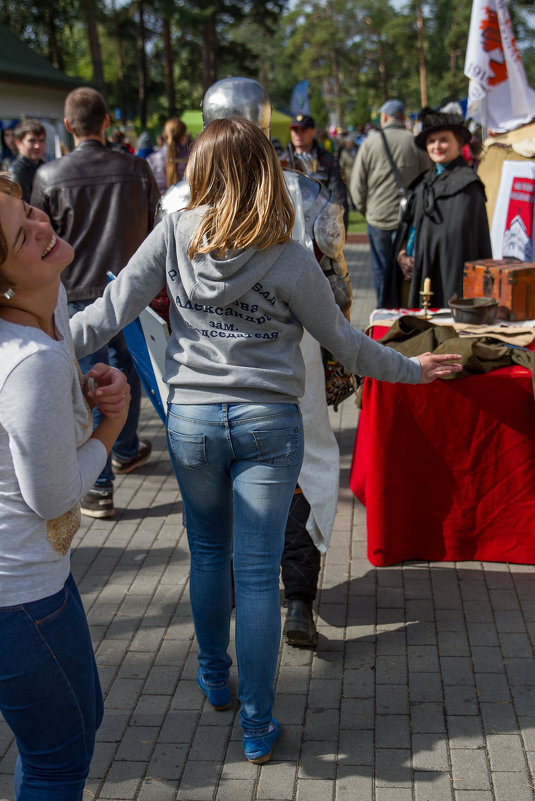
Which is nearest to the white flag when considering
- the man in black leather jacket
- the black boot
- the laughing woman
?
the man in black leather jacket

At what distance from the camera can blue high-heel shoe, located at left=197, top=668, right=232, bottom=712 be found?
9.57 feet

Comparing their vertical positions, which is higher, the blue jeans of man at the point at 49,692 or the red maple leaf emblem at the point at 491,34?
the red maple leaf emblem at the point at 491,34

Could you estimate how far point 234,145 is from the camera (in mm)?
2258

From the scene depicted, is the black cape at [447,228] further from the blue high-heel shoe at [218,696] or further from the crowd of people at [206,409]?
the blue high-heel shoe at [218,696]

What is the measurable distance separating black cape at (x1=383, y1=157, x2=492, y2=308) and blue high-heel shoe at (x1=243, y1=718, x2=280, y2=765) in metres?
3.10

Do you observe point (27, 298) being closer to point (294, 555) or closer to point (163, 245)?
point (163, 245)

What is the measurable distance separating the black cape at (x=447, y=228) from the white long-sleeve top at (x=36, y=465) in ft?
12.2

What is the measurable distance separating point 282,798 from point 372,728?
0.43m

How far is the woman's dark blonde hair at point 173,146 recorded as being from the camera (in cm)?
882

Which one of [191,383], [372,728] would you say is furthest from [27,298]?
[372,728]

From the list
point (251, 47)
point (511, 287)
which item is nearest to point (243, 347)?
point (511, 287)

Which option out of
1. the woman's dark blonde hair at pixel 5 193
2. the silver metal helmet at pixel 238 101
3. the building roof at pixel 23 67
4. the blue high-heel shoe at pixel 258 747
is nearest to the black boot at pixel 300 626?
the blue high-heel shoe at pixel 258 747

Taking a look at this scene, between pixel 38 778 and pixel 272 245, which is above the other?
pixel 272 245

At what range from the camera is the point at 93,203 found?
4.61m
